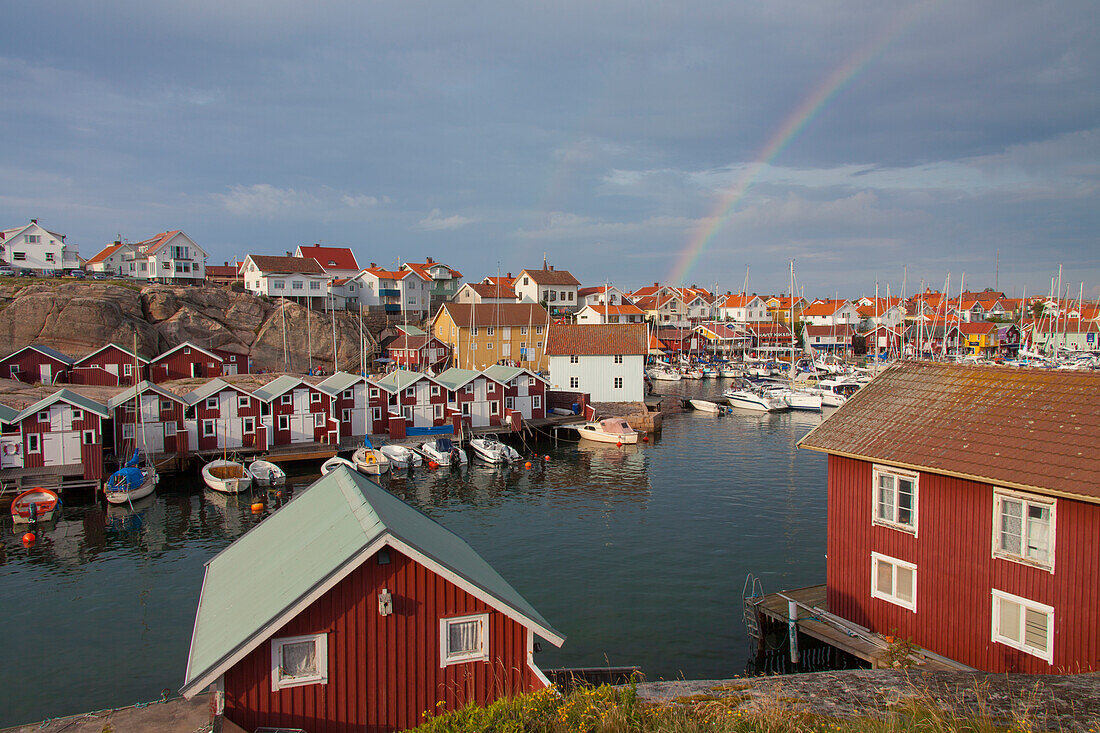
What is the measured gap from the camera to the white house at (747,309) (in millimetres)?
138375

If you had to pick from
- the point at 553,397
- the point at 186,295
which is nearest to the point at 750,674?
the point at 553,397

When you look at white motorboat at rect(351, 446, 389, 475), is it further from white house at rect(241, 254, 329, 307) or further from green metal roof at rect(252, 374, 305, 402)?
white house at rect(241, 254, 329, 307)

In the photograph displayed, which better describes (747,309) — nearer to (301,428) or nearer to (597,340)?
(597,340)

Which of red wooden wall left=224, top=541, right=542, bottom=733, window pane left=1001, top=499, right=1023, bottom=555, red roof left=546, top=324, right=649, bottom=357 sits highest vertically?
red roof left=546, top=324, right=649, bottom=357

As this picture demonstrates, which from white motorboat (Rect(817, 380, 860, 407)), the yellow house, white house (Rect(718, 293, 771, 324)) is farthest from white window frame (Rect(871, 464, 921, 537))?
white house (Rect(718, 293, 771, 324))

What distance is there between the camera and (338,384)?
1983 inches

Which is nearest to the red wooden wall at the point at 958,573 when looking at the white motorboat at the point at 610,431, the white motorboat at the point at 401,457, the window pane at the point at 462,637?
the window pane at the point at 462,637

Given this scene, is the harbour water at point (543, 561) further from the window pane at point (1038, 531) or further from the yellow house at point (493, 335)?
the yellow house at point (493, 335)

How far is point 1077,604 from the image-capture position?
13484 millimetres

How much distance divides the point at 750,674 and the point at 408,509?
10.5m

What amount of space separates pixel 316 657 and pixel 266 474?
33477 mm

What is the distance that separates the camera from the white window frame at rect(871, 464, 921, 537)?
1619cm

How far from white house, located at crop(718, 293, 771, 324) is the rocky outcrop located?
7471 cm

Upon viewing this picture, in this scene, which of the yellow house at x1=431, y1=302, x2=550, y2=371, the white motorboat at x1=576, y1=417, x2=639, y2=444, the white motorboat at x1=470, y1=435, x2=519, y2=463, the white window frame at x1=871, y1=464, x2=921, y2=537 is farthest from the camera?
the yellow house at x1=431, y1=302, x2=550, y2=371
